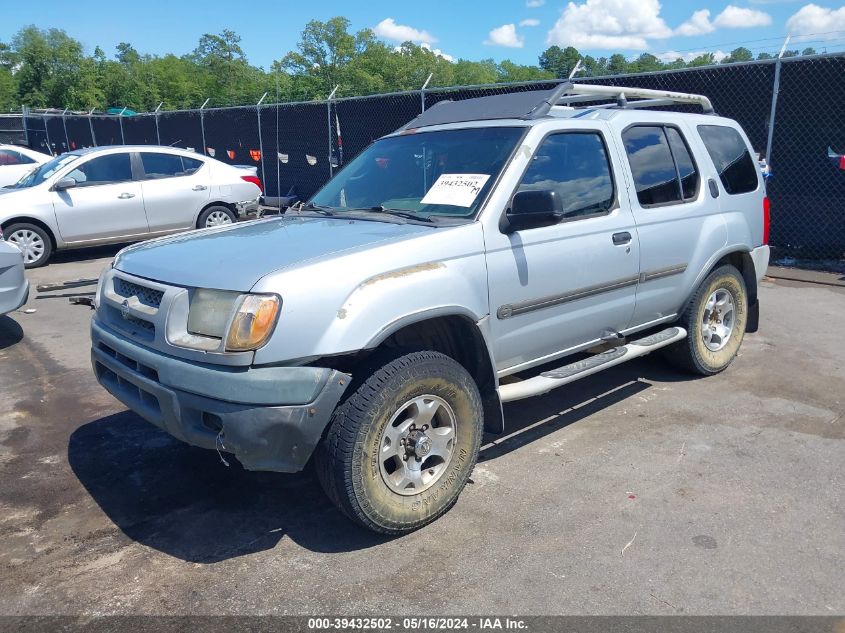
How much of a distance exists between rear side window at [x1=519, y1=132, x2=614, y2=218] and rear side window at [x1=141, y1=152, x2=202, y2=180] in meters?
8.46

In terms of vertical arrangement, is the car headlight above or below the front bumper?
above

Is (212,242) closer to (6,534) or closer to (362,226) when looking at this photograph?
(362,226)

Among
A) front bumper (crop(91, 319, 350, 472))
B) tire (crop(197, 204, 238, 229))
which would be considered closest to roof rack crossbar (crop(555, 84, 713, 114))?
front bumper (crop(91, 319, 350, 472))

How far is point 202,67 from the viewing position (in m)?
78.2

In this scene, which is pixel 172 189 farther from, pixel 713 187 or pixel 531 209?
pixel 531 209

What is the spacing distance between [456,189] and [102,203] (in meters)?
8.34

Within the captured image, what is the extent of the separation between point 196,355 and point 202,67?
83613mm

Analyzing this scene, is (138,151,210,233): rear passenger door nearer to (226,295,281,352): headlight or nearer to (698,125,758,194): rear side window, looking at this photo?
(698,125,758,194): rear side window

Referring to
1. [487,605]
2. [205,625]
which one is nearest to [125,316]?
[205,625]

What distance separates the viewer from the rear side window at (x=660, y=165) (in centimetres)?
462

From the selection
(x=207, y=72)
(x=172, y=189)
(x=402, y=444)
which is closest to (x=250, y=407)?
(x=402, y=444)

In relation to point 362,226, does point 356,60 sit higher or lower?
higher

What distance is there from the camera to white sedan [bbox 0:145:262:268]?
33.2 ft

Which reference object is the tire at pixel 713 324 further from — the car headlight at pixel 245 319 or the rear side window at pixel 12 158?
the rear side window at pixel 12 158
